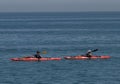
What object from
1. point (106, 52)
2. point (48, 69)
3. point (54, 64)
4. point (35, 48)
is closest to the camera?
point (48, 69)

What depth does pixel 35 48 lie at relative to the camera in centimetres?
9719

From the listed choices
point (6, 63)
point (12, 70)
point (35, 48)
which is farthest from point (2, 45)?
point (12, 70)

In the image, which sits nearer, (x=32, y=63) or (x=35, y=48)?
(x=32, y=63)

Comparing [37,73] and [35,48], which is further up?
[35,48]

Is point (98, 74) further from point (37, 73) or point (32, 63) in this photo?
point (32, 63)

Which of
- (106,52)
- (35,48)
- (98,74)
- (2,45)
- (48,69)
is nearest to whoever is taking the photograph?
(98,74)

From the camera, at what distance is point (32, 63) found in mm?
74750

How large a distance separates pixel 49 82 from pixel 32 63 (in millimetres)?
16769

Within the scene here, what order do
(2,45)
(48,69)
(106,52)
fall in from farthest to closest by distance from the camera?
(2,45) < (106,52) < (48,69)

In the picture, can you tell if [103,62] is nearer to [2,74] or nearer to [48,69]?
[48,69]

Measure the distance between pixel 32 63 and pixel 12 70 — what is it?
290 inches

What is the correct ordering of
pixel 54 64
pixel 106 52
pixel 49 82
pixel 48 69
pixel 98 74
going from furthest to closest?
pixel 106 52, pixel 54 64, pixel 48 69, pixel 98 74, pixel 49 82

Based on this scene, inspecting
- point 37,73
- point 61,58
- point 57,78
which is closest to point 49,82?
point 57,78

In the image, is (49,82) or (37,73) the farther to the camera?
(37,73)
